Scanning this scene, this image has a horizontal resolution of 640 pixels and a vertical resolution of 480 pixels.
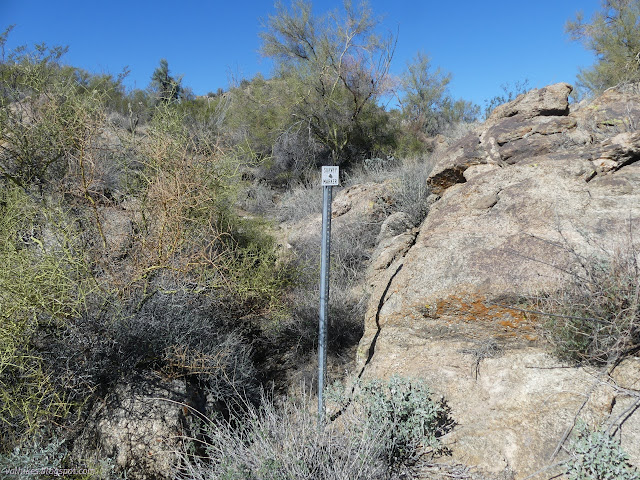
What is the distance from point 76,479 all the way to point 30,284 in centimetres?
128

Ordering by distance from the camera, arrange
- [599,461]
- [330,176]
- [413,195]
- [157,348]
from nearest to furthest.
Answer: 1. [599,461]
2. [330,176]
3. [157,348]
4. [413,195]

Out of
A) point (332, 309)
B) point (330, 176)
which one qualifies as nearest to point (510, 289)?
point (330, 176)

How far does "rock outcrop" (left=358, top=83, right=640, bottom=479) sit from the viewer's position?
2.45 m

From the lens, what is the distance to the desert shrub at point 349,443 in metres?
2.28

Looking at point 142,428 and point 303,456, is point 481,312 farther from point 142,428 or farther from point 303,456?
point 142,428

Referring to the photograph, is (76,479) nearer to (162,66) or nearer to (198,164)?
(198,164)

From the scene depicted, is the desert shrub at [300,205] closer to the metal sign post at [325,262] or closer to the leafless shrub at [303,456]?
the metal sign post at [325,262]

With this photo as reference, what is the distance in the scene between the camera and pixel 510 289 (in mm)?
2971

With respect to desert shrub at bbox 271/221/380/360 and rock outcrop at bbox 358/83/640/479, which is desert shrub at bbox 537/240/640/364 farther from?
desert shrub at bbox 271/221/380/360

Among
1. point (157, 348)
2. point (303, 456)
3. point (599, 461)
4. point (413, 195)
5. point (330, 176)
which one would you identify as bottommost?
point (303, 456)

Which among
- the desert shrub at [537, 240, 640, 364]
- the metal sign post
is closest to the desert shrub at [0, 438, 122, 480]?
the metal sign post

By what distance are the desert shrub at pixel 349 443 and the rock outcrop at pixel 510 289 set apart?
256mm

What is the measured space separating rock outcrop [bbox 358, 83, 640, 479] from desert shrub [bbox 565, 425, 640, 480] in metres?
0.14

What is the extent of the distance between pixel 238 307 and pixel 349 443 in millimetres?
2411
